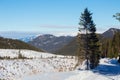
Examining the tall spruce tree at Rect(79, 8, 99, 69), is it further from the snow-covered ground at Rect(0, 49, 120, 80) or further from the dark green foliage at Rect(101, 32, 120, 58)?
the dark green foliage at Rect(101, 32, 120, 58)

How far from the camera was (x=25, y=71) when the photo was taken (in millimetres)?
54031

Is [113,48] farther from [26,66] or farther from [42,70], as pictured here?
[26,66]

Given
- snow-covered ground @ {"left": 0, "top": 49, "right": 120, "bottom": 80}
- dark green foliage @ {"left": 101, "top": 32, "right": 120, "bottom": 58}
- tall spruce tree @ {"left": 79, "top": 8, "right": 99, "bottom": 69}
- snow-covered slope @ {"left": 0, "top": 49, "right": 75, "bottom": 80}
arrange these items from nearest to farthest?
1. snow-covered ground @ {"left": 0, "top": 49, "right": 120, "bottom": 80}
2. snow-covered slope @ {"left": 0, "top": 49, "right": 75, "bottom": 80}
3. tall spruce tree @ {"left": 79, "top": 8, "right": 99, "bottom": 69}
4. dark green foliage @ {"left": 101, "top": 32, "right": 120, "bottom": 58}

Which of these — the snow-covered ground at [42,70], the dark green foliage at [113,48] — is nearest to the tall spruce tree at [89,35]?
the snow-covered ground at [42,70]

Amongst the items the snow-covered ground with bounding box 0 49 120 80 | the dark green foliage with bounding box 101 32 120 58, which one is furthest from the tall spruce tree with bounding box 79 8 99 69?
the dark green foliage with bounding box 101 32 120 58

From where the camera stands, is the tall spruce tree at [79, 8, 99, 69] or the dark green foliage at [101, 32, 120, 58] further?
the dark green foliage at [101, 32, 120, 58]

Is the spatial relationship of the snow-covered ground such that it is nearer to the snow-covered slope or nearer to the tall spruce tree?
the snow-covered slope

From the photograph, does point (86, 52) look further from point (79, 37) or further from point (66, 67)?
point (66, 67)

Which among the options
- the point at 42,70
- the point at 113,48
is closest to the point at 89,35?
the point at 42,70

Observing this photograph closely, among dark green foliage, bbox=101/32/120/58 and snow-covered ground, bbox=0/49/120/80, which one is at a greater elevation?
dark green foliage, bbox=101/32/120/58

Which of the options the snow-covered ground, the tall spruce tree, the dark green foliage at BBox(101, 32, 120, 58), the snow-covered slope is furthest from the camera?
the dark green foliage at BBox(101, 32, 120, 58)

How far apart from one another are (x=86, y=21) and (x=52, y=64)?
10.8 meters

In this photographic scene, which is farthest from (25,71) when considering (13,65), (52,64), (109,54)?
(109,54)

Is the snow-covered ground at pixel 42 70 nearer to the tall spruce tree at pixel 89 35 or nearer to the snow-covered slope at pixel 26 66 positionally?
the snow-covered slope at pixel 26 66
